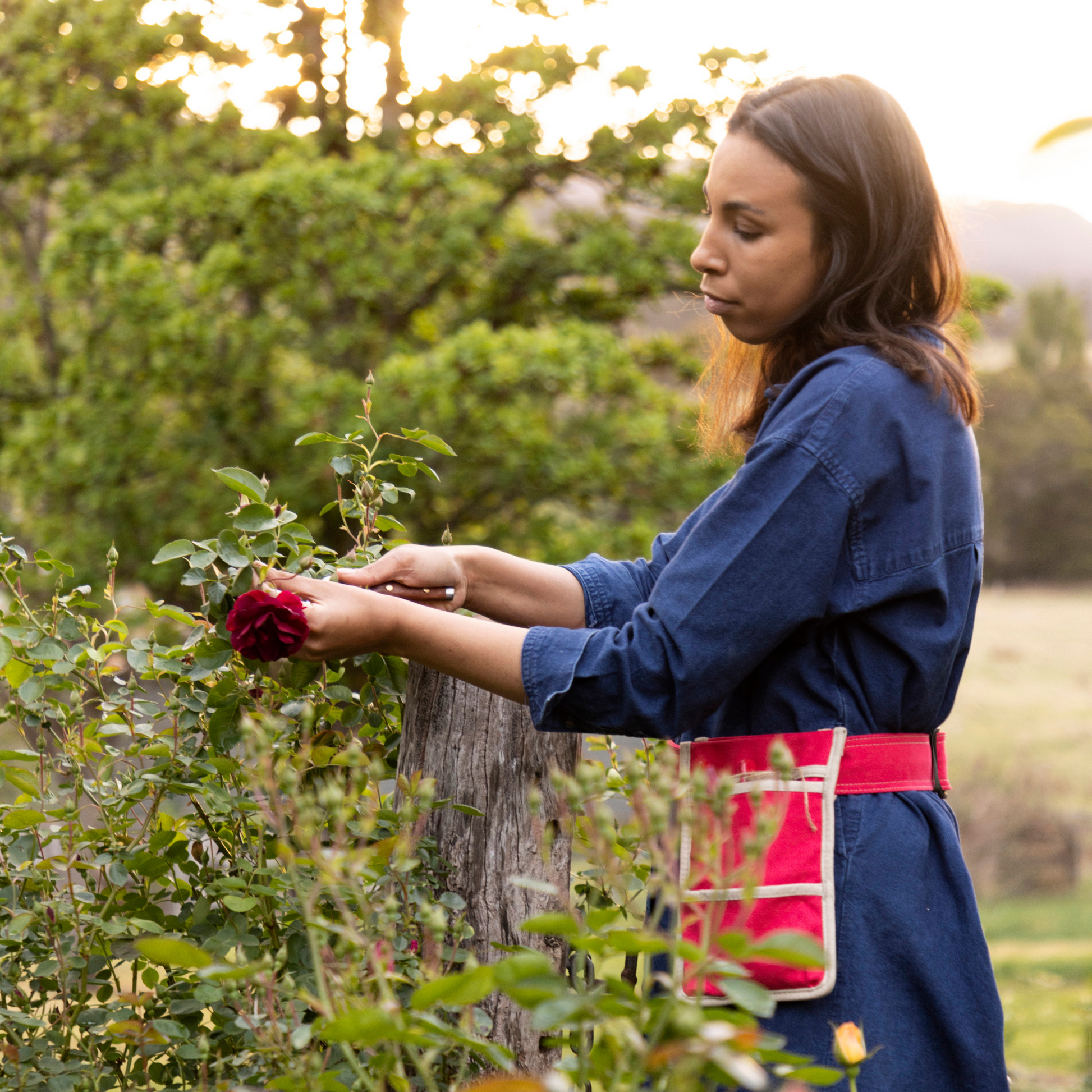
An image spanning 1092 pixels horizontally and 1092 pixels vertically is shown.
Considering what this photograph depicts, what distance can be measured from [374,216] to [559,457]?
5.93 feet

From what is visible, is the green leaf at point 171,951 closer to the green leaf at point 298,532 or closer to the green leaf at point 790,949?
the green leaf at point 790,949

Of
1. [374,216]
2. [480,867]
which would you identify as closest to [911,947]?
[480,867]

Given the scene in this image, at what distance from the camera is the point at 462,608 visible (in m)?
1.60

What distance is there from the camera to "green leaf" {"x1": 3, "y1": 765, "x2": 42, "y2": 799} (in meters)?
1.46

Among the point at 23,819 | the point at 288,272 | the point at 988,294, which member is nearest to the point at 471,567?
the point at 23,819

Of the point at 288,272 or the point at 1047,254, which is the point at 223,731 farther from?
the point at 1047,254

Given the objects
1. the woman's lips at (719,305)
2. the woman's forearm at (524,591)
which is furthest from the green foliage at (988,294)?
the woman's lips at (719,305)

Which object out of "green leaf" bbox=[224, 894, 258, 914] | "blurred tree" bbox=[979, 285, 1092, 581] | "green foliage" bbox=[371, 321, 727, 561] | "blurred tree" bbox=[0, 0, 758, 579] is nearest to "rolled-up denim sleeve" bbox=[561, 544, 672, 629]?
"green leaf" bbox=[224, 894, 258, 914]

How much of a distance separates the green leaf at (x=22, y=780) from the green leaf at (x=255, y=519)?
17.4 inches

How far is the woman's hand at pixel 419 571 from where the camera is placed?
57.4 inches

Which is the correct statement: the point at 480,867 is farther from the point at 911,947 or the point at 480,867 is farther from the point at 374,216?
the point at 374,216

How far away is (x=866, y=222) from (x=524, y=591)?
691 mm

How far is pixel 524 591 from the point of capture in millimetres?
1616

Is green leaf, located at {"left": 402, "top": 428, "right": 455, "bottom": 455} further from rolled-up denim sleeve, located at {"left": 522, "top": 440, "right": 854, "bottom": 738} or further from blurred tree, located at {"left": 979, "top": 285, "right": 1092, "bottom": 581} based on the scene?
blurred tree, located at {"left": 979, "top": 285, "right": 1092, "bottom": 581}
